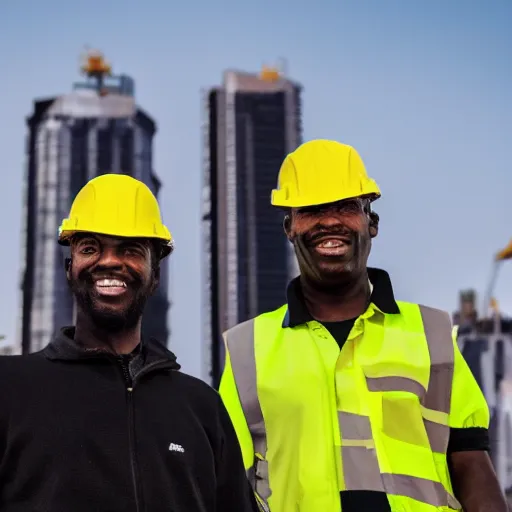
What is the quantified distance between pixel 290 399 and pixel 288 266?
19.4 metres

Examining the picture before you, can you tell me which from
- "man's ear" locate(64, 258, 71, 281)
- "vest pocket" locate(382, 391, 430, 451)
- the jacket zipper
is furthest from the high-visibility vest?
"man's ear" locate(64, 258, 71, 281)

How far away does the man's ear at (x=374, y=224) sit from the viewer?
3129 mm

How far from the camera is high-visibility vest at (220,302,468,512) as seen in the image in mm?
2820

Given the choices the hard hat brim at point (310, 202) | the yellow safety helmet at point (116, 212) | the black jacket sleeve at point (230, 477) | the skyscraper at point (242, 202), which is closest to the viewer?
the black jacket sleeve at point (230, 477)

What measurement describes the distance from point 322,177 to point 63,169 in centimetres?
2130

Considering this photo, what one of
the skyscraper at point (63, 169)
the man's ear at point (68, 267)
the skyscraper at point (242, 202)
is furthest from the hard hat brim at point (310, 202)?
the skyscraper at point (63, 169)

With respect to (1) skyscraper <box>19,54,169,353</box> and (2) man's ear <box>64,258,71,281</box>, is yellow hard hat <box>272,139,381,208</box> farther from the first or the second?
(1) skyscraper <box>19,54,169,353</box>

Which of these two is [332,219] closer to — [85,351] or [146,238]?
[146,238]

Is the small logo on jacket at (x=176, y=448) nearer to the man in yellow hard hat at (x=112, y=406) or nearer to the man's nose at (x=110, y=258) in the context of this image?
the man in yellow hard hat at (x=112, y=406)

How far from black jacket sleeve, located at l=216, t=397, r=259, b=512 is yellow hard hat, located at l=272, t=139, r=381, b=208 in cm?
88

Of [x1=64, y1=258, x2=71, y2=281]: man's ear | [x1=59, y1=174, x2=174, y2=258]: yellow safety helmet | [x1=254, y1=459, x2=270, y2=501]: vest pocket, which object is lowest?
[x1=254, y1=459, x2=270, y2=501]: vest pocket

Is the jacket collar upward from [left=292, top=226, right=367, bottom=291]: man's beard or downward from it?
downward

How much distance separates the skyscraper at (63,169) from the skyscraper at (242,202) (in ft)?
6.38

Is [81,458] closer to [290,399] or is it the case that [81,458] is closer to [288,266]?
[290,399]
